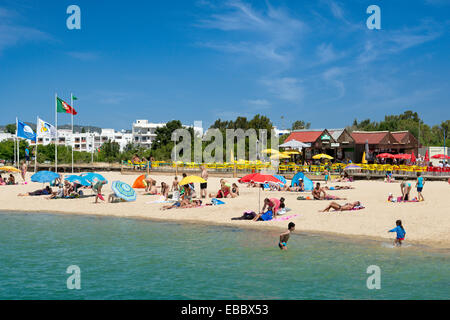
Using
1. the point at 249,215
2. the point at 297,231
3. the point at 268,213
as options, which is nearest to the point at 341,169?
the point at 249,215

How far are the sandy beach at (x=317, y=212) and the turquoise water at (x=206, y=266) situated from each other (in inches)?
56.2

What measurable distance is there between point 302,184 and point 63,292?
18.9 meters

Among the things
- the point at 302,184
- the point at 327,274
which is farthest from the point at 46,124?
the point at 327,274

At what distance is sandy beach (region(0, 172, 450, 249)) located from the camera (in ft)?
50.2

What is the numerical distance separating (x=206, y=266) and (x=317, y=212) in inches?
330

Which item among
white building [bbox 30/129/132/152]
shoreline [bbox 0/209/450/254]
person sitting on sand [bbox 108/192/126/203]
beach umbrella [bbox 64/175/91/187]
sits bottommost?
shoreline [bbox 0/209/450/254]

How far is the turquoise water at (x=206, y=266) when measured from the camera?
9789mm

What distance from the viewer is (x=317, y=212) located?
61.6 ft

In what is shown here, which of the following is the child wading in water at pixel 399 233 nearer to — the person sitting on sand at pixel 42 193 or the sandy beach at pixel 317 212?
the sandy beach at pixel 317 212

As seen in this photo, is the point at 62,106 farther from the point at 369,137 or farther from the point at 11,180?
the point at 369,137

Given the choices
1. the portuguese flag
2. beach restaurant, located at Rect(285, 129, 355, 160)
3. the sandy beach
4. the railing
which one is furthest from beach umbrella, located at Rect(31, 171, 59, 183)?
beach restaurant, located at Rect(285, 129, 355, 160)

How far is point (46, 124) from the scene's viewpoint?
37.5 meters

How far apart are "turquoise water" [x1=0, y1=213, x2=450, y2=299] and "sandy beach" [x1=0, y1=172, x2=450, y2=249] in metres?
1.43

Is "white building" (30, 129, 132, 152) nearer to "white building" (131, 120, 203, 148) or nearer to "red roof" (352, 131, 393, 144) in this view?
"white building" (131, 120, 203, 148)
